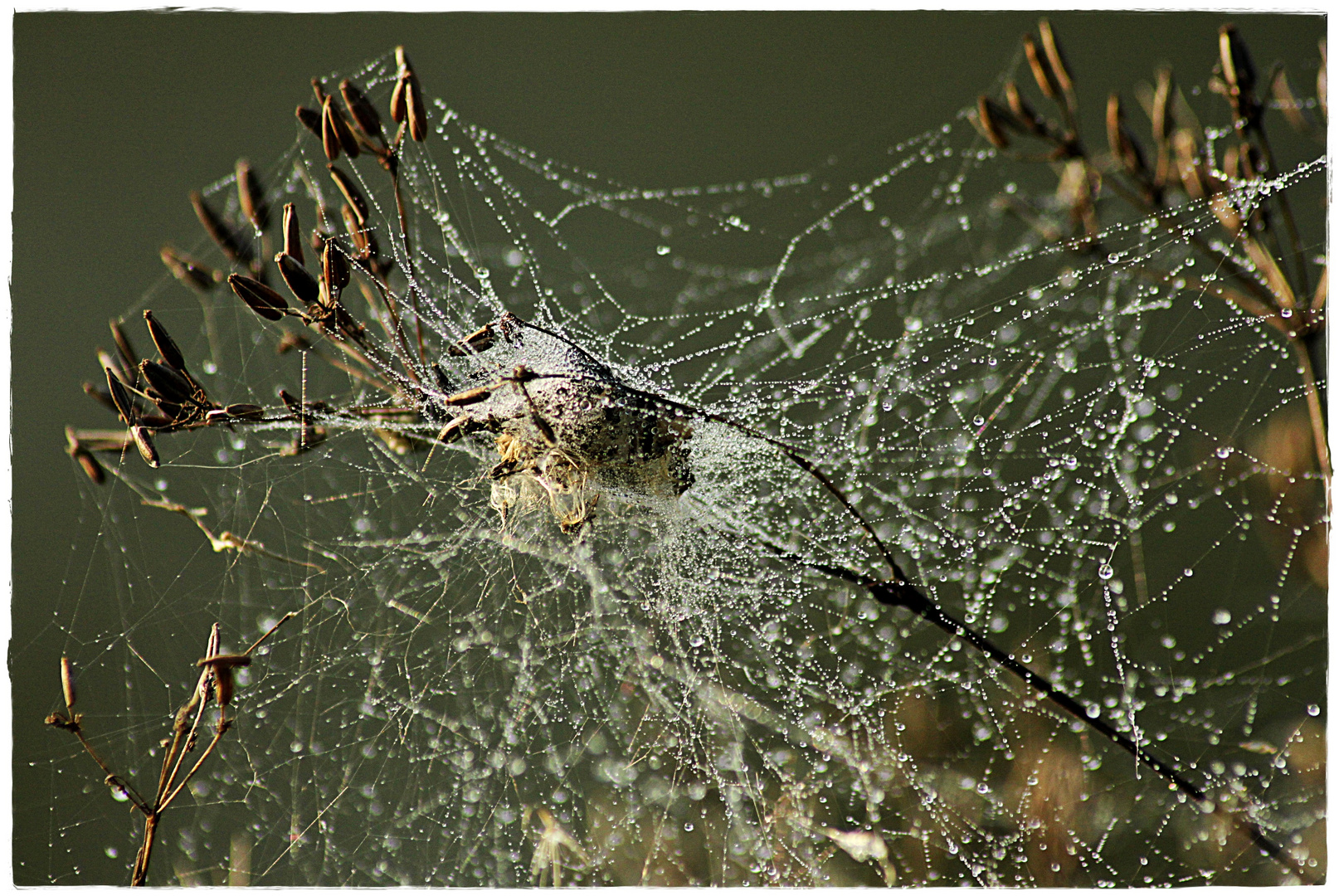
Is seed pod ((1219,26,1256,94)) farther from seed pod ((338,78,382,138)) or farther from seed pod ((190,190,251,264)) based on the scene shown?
seed pod ((190,190,251,264))

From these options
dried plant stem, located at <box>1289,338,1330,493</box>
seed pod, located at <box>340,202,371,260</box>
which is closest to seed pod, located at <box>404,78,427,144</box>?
seed pod, located at <box>340,202,371,260</box>

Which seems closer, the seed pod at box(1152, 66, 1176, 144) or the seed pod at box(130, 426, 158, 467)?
→ the seed pod at box(130, 426, 158, 467)

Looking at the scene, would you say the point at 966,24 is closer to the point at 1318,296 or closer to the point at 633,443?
the point at 1318,296

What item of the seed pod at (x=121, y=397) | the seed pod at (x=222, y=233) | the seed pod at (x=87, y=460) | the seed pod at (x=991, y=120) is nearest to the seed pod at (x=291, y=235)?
the seed pod at (x=222, y=233)

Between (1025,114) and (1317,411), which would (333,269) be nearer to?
(1025,114)

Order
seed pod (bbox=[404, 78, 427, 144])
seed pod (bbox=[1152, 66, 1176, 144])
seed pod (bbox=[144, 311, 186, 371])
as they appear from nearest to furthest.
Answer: seed pod (bbox=[144, 311, 186, 371]), seed pod (bbox=[404, 78, 427, 144]), seed pod (bbox=[1152, 66, 1176, 144])

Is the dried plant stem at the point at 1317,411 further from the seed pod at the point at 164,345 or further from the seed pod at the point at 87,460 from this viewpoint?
the seed pod at the point at 87,460
